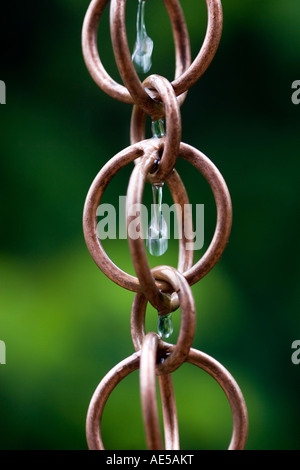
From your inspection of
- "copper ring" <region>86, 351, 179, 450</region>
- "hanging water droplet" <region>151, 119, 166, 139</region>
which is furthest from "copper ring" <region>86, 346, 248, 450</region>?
"hanging water droplet" <region>151, 119, 166, 139</region>

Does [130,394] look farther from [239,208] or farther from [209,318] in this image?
[239,208]

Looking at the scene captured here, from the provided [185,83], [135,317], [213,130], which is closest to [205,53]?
[185,83]

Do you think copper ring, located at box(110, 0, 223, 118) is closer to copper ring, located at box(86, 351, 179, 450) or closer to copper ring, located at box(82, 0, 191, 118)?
copper ring, located at box(82, 0, 191, 118)

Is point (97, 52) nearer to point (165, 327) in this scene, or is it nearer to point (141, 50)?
point (141, 50)

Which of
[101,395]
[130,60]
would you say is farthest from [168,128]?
[101,395]

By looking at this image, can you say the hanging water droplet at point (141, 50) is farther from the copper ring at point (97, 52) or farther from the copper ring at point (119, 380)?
the copper ring at point (119, 380)
